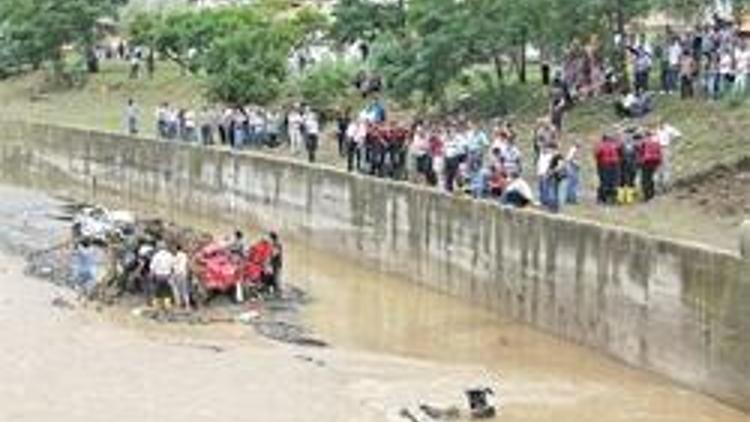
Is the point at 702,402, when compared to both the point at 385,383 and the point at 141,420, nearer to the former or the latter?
the point at 385,383

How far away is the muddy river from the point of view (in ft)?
83.0

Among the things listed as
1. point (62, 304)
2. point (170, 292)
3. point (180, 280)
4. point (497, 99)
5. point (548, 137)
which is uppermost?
point (497, 99)

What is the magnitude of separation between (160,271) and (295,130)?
16469 millimetres

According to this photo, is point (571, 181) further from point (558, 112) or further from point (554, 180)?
point (558, 112)

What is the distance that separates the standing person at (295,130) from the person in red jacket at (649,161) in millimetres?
16304

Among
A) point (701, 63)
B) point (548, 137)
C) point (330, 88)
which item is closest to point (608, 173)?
point (548, 137)

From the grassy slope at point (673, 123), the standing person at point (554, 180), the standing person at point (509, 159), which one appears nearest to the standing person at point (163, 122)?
the grassy slope at point (673, 123)

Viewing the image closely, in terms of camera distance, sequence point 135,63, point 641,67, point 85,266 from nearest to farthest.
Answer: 1. point 85,266
2. point 641,67
3. point 135,63

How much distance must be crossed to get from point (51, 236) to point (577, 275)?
61.2ft

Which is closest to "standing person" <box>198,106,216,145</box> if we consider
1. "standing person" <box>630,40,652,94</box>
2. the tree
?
"standing person" <box>630,40,652,94</box>

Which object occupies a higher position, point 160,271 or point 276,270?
point 160,271

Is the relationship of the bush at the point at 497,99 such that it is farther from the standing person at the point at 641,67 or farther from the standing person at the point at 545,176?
the standing person at the point at 545,176

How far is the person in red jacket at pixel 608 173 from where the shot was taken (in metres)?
33.2

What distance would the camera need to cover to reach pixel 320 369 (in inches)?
1107
